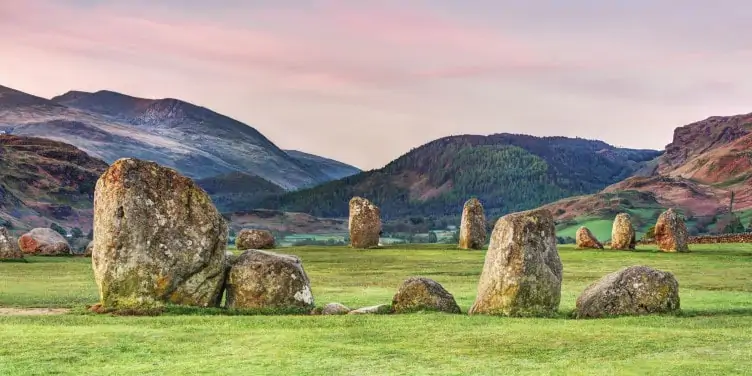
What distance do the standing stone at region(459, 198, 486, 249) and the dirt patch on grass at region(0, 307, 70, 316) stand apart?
4928 cm

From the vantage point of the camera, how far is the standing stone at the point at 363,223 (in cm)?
8194

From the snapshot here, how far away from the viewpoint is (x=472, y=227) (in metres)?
79.2

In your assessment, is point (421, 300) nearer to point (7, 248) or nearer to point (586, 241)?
point (7, 248)

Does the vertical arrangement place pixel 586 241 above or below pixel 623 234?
below

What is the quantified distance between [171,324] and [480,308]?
10784 millimetres

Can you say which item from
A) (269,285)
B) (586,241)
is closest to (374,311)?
(269,285)

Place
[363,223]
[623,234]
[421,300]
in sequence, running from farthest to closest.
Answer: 1. [363,223]
2. [623,234]
3. [421,300]

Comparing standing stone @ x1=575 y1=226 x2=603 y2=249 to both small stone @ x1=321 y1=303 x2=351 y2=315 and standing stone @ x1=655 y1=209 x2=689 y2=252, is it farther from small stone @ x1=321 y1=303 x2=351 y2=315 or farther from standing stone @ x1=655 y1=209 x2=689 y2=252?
small stone @ x1=321 y1=303 x2=351 y2=315

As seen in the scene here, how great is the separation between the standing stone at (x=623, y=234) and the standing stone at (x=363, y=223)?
2103 cm

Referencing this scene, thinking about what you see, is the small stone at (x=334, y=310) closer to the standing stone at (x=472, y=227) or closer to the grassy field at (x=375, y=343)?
the grassy field at (x=375, y=343)

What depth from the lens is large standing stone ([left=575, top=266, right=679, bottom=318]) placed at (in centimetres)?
3112

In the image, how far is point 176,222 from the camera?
33375mm

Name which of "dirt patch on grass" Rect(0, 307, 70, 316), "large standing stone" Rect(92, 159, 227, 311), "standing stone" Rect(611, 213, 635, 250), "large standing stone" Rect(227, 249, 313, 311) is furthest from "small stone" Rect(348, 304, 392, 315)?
"standing stone" Rect(611, 213, 635, 250)

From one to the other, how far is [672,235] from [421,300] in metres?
47.5
